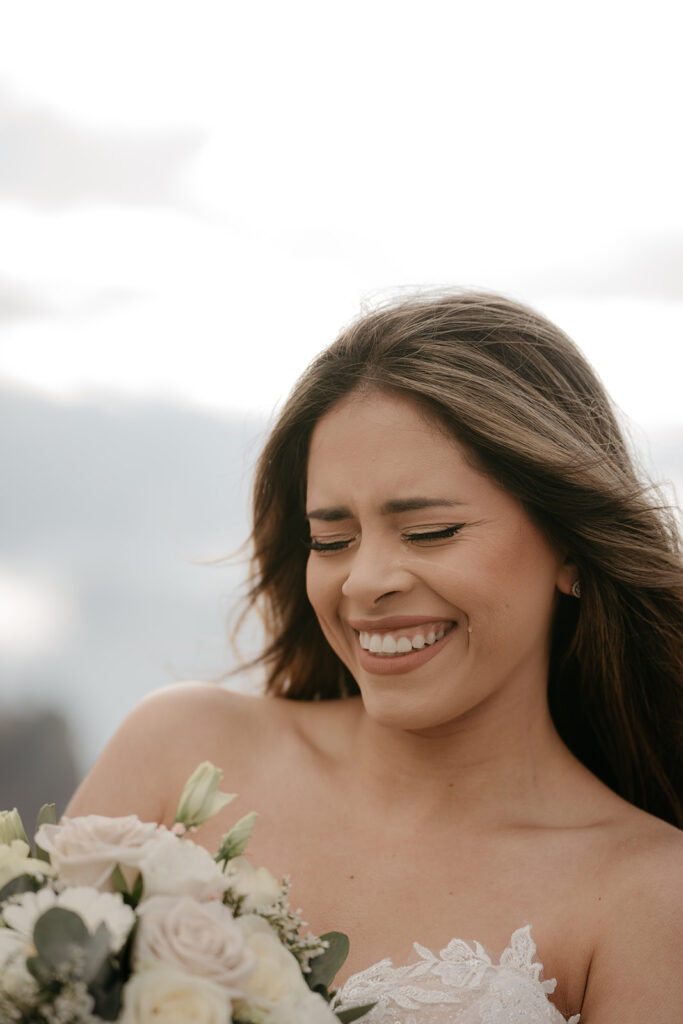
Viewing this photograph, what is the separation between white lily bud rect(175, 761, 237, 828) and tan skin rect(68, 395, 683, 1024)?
2.88ft

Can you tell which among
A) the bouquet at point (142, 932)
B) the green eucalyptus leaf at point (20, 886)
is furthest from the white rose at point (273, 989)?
the green eucalyptus leaf at point (20, 886)

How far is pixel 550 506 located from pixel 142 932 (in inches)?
61.0

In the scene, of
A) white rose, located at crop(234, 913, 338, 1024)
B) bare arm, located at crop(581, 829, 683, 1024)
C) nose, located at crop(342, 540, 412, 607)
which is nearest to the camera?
white rose, located at crop(234, 913, 338, 1024)

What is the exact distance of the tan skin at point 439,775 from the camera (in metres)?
2.43

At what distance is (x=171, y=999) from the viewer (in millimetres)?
1372

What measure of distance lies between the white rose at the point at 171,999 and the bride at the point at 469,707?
1.05 meters

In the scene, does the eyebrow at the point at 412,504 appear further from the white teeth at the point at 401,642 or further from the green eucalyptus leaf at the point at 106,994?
the green eucalyptus leaf at the point at 106,994

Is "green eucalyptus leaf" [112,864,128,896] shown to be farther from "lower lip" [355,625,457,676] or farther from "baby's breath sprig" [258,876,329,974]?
"lower lip" [355,625,457,676]

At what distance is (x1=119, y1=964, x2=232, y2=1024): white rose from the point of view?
135 centimetres

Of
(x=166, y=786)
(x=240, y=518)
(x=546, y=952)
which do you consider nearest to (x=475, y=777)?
(x=546, y=952)

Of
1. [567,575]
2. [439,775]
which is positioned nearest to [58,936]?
[439,775]

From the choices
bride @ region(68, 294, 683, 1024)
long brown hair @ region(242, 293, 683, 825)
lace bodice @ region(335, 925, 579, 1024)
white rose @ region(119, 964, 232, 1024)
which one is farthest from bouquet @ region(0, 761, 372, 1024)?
long brown hair @ region(242, 293, 683, 825)

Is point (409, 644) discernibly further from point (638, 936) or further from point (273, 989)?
point (273, 989)

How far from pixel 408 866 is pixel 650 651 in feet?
2.95
